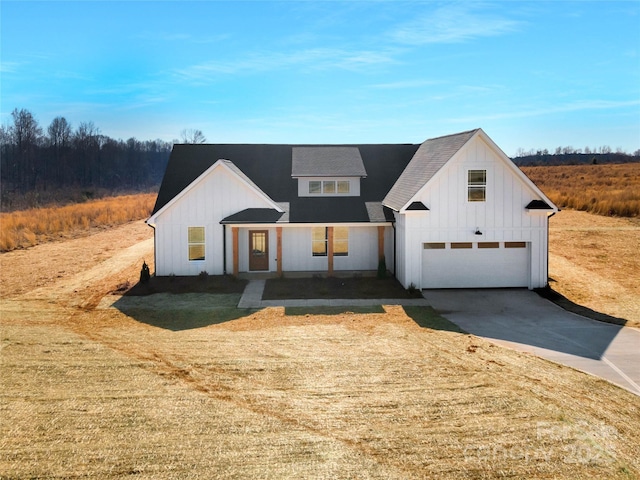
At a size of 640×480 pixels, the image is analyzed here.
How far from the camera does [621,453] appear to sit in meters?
8.28

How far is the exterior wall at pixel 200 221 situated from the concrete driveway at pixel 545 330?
8992 mm

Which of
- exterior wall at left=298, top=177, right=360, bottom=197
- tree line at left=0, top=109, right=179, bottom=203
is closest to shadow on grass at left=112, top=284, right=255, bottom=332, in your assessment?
exterior wall at left=298, top=177, right=360, bottom=197

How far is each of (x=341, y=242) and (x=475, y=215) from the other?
241 inches

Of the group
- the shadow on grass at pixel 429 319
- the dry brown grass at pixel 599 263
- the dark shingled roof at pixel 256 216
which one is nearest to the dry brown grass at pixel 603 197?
the dry brown grass at pixel 599 263

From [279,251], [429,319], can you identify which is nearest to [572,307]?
[429,319]

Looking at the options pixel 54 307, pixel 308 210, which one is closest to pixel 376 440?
pixel 54 307

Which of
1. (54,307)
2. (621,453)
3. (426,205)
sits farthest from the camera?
(426,205)

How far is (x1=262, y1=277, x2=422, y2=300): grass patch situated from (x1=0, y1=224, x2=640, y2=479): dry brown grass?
379 cm

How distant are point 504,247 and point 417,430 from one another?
13118mm

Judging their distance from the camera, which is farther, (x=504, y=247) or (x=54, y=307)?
(x=504, y=247)

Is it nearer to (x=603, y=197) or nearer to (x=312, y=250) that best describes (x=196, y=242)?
(x=312, y=250)

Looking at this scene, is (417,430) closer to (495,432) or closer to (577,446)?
(495,432)

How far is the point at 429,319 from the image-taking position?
16.5 metres

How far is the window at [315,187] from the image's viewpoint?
25.2m
